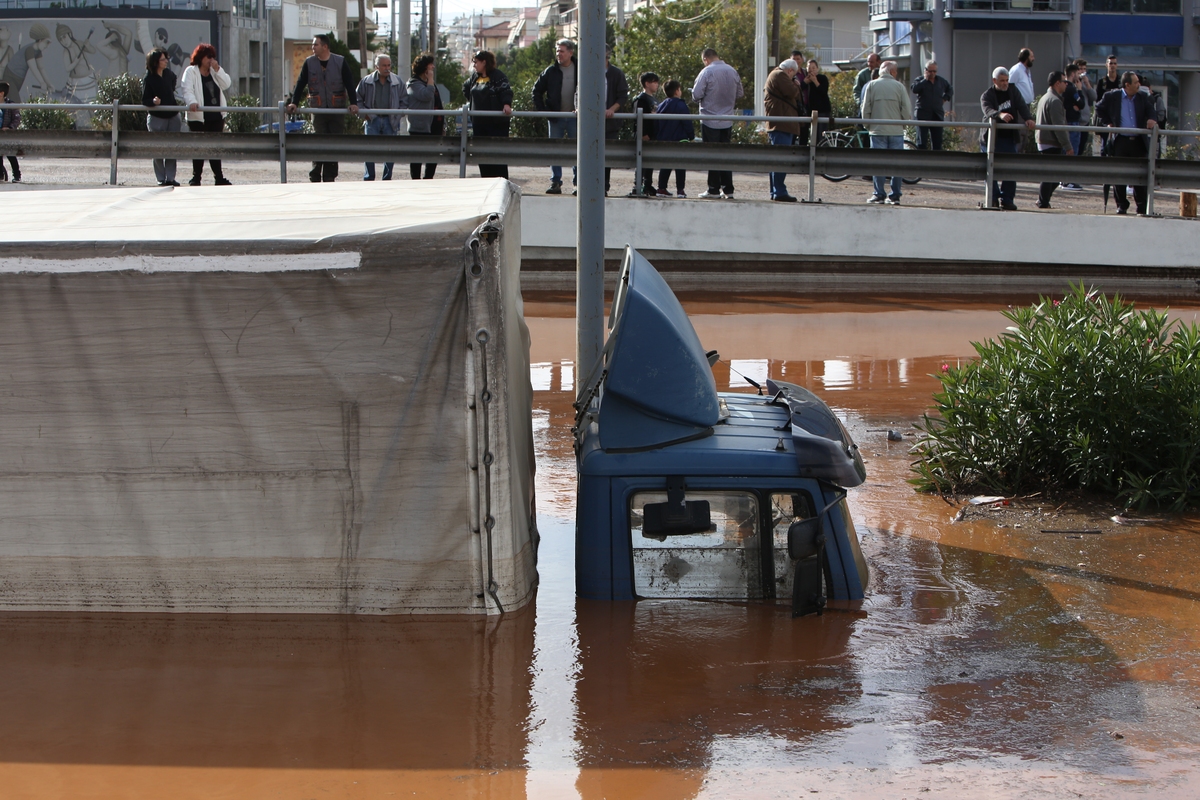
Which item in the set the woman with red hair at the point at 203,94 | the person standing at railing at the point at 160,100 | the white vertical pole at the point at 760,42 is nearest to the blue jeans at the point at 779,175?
the woman with red hair at the point at 203,94

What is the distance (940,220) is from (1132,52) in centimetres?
3795

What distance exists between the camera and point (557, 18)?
449 ft

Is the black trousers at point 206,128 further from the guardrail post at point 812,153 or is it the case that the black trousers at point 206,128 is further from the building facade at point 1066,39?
the building facade at point 1066,39

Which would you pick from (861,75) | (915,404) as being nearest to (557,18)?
(861,75)

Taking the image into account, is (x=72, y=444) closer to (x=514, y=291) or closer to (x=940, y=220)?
(x=514, y=291)

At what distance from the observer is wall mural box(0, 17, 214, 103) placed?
4494 cm

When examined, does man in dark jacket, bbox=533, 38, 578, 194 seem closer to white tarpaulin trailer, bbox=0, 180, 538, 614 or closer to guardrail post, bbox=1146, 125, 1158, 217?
guardrail post, bbox=1146, 125, 1158, 217

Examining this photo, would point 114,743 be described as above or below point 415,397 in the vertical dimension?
below

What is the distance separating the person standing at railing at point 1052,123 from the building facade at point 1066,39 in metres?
29.2

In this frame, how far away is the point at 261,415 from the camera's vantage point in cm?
492

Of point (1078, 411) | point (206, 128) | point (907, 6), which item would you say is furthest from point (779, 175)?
point (907, 6)

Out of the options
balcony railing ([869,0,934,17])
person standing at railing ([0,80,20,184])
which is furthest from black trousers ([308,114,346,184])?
balcony railing ([869,0,934,17])

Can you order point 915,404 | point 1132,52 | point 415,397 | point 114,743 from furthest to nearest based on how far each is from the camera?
point 1132,52
point 915,404
point 415,397
point 114,743

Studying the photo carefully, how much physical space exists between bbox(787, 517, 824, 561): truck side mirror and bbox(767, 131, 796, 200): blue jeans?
36.9 ft
